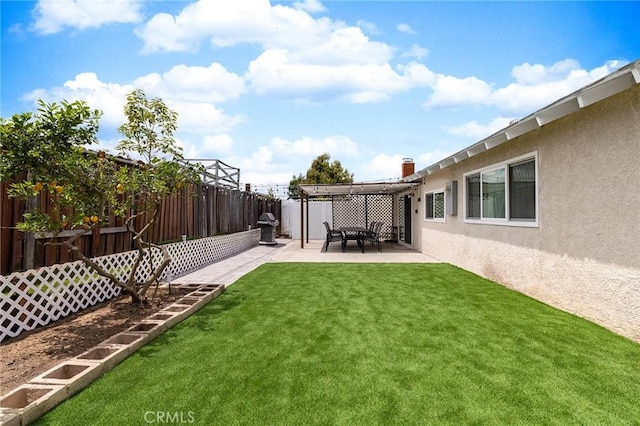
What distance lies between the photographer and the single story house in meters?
3.94

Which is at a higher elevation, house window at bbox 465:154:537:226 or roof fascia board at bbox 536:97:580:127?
roof fascia board at bbox 536:97:580:127

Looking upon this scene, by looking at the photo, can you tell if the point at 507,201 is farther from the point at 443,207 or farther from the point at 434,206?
the point at 434,206

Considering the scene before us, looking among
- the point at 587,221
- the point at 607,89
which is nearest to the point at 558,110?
the point at 607,89

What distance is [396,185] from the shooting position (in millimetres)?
13055

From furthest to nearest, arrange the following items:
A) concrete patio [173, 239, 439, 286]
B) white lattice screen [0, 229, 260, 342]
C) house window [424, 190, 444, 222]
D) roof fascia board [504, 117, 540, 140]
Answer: house window [424, 190, 444, 222], concrete patio [173, 239, 439, 286], roof fascia board [504, 117, 540, 140], white lattice screen [0, 229, 260, 342]

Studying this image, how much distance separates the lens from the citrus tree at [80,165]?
146 inches


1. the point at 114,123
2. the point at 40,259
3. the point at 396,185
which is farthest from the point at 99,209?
the point at 396,185

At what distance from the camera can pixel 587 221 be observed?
15.0 ft

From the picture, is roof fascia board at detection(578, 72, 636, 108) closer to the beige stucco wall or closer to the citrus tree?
the beige stucco wall

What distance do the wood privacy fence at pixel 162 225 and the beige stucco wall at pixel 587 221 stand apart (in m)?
5.84

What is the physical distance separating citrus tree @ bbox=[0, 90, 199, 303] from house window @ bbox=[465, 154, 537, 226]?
18.5ft

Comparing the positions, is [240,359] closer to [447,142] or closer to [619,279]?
[619,279]

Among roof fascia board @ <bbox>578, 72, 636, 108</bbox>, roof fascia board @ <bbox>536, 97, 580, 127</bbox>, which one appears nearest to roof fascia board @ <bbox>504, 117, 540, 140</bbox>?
roof fascia board @ <bbox>536, 97, 580, 127</bbox>

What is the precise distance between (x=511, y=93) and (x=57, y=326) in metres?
17.3
